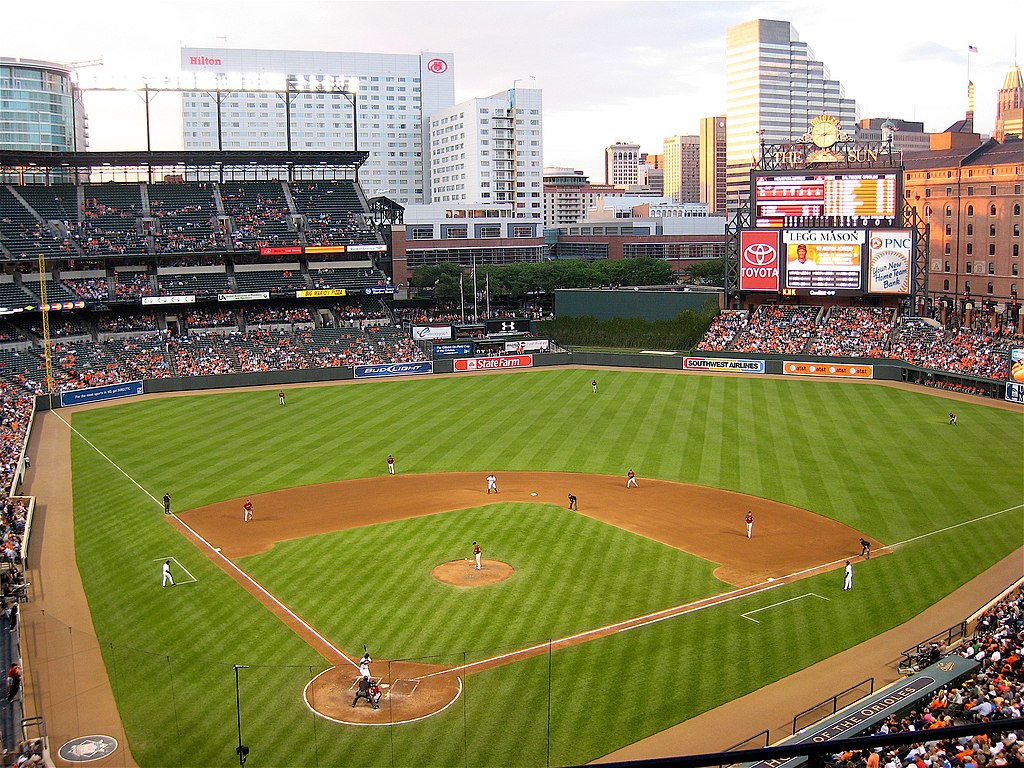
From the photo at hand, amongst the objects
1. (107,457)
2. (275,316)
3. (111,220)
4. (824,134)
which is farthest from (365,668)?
(111,220)

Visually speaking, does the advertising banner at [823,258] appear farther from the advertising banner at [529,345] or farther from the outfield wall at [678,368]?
the advertising banner at [529,345]

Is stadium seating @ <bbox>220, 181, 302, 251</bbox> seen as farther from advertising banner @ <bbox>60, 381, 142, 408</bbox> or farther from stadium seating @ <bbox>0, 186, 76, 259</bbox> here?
advertising banner @ <bbox>60, 381, 142, 408</bbox>

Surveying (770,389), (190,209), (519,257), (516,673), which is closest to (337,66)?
(519,257)

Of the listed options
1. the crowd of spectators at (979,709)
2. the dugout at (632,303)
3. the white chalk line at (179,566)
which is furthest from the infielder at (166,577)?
the dugout at (632,303)

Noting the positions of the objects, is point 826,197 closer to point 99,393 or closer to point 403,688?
point 99,393

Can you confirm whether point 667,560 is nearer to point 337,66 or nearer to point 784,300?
point 784,300

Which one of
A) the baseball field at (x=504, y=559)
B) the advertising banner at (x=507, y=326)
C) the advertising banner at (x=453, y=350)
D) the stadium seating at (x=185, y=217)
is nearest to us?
the baseball field at (x=504, y=559)
